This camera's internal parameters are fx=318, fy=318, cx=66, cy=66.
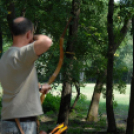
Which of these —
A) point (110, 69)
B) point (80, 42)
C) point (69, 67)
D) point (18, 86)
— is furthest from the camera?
point (80, 42)

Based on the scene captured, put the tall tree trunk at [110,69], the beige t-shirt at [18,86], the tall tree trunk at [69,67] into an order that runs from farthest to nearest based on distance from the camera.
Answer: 1. the tall tree trunk at [69,67]
2. the tall tree trunk at [110,69]
3. the beige t-shirt at [18,86]

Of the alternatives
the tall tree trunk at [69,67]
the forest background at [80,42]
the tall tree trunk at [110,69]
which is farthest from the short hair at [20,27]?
the tall tree trunk at [110,69]

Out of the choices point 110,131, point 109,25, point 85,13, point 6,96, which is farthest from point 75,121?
point 6,96

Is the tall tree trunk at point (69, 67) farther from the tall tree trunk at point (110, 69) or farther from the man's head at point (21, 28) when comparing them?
the man's head at point (21, 28)

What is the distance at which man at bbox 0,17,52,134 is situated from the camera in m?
2.42

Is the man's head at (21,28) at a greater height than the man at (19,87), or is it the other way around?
the man's head at (21,28)

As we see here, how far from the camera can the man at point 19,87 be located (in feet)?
7.95

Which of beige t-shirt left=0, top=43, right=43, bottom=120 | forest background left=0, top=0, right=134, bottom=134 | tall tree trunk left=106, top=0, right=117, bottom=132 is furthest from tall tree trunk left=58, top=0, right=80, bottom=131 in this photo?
beige t-shirt left=0, top=43, right=43, bottom=120

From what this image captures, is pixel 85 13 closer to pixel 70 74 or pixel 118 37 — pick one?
pixel 118 37

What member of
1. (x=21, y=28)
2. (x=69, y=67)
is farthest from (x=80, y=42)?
(x=21, y=28)

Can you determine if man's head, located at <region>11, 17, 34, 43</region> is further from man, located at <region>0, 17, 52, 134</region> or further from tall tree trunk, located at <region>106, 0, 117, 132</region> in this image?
tall tree trunk, located at <region>106, 0, 117, 132</region>

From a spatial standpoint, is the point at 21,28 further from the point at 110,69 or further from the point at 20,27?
the point at 110,69

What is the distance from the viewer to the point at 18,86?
246 centimetres

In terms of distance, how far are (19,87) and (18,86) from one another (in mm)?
13
